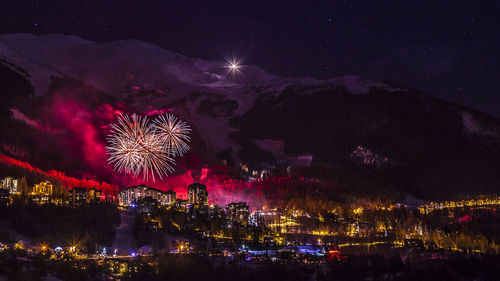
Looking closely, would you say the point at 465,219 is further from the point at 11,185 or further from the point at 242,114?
the point at 242,114

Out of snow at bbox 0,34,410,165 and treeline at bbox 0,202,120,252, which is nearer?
treeline at bbox 0,202,120,252

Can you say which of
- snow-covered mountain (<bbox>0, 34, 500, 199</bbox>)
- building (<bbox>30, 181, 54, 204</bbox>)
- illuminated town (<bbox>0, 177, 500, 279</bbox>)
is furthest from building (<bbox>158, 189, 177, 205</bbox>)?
building (<bbox>30, 181, 54, 204</bbox>)

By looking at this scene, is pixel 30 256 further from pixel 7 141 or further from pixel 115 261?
pixel 7 141

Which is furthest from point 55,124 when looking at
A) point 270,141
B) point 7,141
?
point 270,141

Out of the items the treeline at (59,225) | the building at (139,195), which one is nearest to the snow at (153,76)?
the building at (139,195)

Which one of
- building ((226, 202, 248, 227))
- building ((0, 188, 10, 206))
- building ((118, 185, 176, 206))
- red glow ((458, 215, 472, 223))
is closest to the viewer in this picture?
building ((0, 188, 10, 206))

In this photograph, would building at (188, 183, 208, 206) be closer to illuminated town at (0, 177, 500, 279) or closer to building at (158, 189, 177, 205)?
illuminated town at (0, 177, 500, 279)

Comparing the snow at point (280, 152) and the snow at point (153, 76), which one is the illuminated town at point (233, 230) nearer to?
the snow at point (280, 152)
